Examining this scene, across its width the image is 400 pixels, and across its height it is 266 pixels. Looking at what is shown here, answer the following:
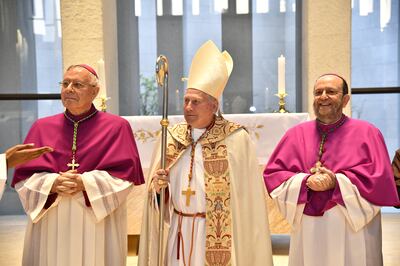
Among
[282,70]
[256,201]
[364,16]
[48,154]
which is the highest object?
[364,16]

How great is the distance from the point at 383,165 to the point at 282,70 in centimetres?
238

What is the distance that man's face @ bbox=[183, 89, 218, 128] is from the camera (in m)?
3.74

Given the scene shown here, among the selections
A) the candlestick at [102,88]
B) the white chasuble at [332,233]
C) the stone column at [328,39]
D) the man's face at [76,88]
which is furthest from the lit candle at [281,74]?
the man's face at [76,88]

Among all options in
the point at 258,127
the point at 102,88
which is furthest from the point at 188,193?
the point at 102,88

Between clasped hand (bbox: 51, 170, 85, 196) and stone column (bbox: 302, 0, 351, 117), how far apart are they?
3.64 m

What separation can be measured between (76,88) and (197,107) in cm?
91

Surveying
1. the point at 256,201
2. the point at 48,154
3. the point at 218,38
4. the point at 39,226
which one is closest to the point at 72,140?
the point at 48,154

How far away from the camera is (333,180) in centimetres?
377

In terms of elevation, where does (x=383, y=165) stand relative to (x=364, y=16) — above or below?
below

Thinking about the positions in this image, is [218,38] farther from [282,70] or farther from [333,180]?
[333,180]

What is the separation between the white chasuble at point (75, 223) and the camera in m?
3.89

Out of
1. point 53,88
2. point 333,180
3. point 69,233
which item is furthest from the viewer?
point 53,88

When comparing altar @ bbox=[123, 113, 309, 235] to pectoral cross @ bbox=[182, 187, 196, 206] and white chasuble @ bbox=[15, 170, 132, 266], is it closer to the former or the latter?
white chasuble @ bbox=[15, 170, 132, 266]

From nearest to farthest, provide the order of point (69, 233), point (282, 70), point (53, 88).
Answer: point (69, 233), point (282, 70), point (53, 88)
